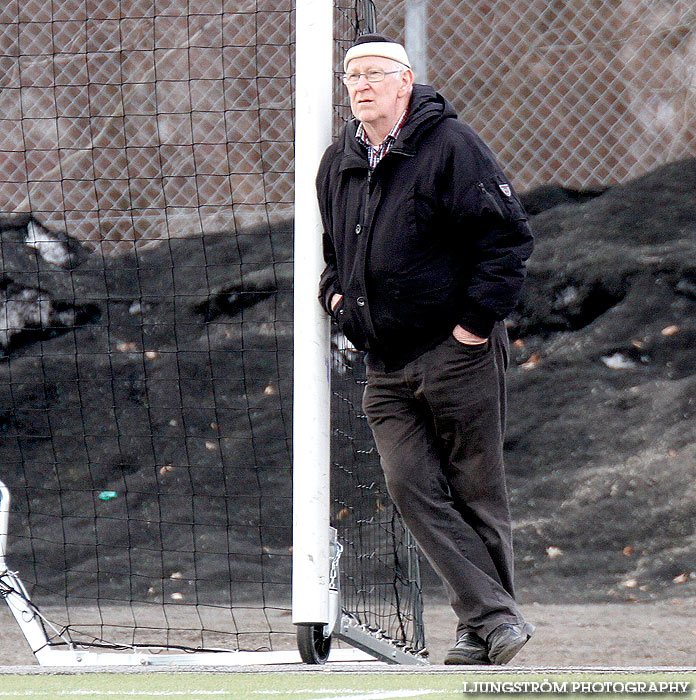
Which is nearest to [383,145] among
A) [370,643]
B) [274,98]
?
[370,643]

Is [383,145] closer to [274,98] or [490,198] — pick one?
[490,198]

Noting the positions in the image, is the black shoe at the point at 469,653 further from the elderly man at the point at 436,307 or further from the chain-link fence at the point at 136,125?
the chain-link fence at the point at 136,125

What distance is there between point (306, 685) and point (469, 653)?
666 millimetres

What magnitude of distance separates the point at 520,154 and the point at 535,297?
102cm

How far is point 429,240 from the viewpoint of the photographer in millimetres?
3248

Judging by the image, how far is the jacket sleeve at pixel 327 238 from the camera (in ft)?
11.5

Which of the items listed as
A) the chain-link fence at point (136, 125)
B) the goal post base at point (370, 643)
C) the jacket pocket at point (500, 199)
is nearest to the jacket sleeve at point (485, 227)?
the jacket pocket at point (500, 199)

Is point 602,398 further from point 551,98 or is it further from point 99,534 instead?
point 99,534

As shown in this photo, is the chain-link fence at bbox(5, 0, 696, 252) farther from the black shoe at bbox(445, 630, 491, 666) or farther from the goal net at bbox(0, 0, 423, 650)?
the black shoe at bbox(445, 630, 491, 666)

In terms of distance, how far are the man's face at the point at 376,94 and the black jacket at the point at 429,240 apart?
7 cm

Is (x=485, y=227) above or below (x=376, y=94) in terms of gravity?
below

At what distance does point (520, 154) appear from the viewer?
25.1 feet

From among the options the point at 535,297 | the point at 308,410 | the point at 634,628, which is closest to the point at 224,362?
the point at 535,297

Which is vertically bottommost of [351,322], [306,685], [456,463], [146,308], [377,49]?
[146,308]
